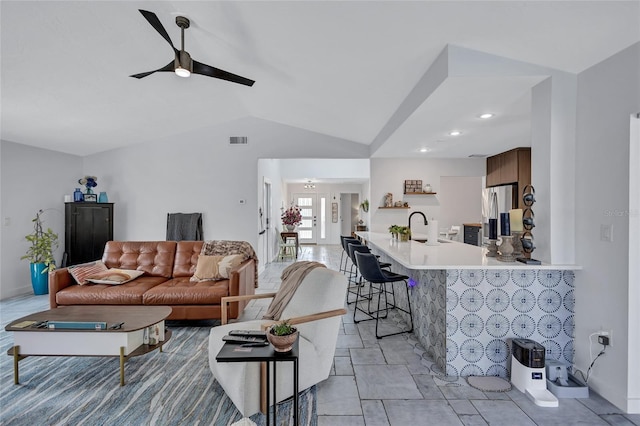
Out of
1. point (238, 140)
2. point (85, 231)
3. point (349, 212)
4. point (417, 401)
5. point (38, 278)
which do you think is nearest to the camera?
point (417, 401)

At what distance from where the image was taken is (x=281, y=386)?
2064mm

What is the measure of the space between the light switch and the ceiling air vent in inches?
206

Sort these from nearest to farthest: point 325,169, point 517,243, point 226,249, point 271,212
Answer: point 517,243 < point 226,249 < point 271,212 < point 325,169

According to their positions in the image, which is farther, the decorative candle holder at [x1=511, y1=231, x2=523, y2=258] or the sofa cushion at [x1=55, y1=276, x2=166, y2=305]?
the sofa cushion at [x1=55, y1=276, x2=166, y2=305]

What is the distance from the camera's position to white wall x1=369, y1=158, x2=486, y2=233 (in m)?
6.16

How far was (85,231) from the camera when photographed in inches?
216

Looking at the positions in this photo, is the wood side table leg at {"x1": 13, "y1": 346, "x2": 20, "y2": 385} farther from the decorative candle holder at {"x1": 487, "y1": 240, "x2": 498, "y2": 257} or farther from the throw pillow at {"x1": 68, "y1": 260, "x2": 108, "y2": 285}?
the decorative candle holder at {"x1": 487, "y1": 240, "x2": 498, "y2": 257}

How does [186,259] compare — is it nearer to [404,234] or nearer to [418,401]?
[404,234]

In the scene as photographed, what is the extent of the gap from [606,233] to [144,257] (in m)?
4.63

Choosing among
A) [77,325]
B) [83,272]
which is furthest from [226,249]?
[77,325]

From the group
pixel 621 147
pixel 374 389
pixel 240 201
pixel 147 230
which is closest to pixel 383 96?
pixel 621 147

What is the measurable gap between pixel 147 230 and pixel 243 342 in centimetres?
517

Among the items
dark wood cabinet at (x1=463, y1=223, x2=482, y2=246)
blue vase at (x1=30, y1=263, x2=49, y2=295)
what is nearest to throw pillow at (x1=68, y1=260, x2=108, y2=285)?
blue vase at (x1=30, y1=263, x2=49, y2=295)

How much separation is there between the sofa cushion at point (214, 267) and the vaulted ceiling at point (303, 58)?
2.22 metres
